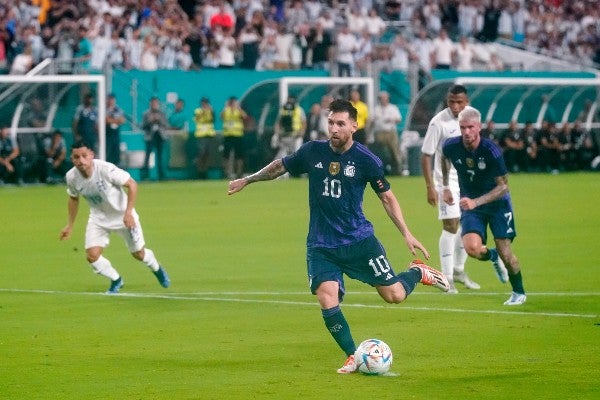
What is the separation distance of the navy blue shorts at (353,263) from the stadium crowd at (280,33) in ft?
83.5

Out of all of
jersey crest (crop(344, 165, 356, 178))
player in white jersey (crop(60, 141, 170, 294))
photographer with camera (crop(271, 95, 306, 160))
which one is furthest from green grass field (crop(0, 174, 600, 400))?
photographer with camera (crop(271, 95, 306, 160))

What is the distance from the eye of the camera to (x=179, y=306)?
1421 centimetres

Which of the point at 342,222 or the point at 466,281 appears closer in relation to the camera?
the point at 342,222

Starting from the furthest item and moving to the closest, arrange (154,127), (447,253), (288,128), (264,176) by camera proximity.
Result: 1. (288,128)
2. (154,127)
3. (447,253)
4. (264,176)

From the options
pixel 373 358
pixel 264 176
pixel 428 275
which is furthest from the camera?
pixel 428 275

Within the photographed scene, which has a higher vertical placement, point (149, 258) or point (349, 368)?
point (349, 368)

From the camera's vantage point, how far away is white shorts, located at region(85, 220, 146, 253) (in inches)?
595

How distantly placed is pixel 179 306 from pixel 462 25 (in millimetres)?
32597

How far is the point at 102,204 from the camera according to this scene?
15.2 meters

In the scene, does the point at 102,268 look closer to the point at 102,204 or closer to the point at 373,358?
the point at 102,204

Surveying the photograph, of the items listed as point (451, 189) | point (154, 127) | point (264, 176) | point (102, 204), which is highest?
point (264, 176)

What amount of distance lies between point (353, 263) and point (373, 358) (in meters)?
0.91

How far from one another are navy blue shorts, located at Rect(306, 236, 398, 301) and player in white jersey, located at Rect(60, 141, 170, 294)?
15.5 feet

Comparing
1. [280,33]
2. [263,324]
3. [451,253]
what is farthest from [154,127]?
[263,324]
